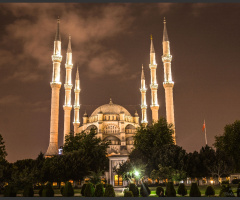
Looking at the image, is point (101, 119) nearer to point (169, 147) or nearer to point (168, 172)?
point (169, 147)

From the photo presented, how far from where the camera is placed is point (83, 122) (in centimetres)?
8456

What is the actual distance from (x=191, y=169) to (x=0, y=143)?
23.0 meters

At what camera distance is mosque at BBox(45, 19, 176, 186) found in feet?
161

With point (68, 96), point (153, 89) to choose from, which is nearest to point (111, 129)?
point (68, 96)

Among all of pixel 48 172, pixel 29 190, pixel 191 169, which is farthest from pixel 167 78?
pixel 29 190

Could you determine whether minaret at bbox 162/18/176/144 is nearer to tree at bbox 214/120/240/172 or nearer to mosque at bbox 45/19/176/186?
mosque at bbox 45/19/176/186

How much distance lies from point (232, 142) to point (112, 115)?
4127 cm

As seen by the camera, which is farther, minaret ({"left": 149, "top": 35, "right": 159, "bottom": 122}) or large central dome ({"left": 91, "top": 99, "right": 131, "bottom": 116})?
large central dome ({"left": 91, "top": 99, "right": 131, "bottom": 116})

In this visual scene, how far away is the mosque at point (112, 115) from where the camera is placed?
4919cm

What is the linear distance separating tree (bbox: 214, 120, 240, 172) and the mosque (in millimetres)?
8843

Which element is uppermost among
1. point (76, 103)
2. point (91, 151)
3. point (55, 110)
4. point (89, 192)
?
point (76, 103)

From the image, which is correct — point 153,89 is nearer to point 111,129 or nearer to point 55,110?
point 55,110

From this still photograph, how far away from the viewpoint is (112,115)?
271 feet

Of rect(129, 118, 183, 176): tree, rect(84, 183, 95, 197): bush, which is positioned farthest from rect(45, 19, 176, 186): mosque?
rect(84, 183, 95, 197): bush
